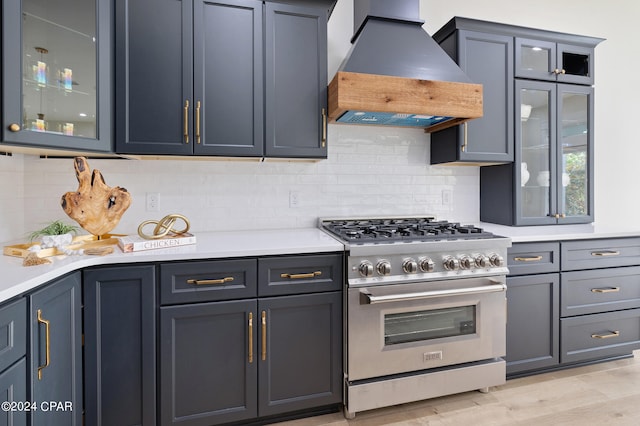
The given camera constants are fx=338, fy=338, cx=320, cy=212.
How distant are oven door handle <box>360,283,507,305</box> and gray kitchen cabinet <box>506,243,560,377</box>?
9.9 inches

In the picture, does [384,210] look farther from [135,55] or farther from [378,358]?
[135,55]

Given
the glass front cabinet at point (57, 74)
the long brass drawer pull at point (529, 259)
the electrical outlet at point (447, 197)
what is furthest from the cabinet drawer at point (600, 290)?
the glass front cabinet at point (57, 74)

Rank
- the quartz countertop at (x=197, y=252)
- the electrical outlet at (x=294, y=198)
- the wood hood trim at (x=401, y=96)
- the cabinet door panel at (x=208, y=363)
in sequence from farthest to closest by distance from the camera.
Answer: the electrical outlet at (x=294, y=198), the wood hood trim at (x=401, y=96), the cabinet door panel at (x=208, y=363), the quartz countertop at (x=197, y=252)

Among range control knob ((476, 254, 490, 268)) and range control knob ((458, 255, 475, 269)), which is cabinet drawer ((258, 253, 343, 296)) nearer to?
range control knob ((458, 255, 475, 269))

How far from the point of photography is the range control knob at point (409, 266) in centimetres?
183

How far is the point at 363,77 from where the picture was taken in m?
1.97

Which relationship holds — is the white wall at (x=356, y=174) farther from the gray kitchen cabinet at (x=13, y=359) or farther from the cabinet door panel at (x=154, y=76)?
the gray kitchen cabinet at (x=13, y=359)

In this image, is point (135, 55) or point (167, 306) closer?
point (167, 306)

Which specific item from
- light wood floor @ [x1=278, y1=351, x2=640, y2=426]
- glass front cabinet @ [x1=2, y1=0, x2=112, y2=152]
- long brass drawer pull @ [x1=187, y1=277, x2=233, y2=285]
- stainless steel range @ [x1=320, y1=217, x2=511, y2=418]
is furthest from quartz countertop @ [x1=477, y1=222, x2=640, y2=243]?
glass front cabinet @ [x1=2, y1=0, x2=112, y2=152]

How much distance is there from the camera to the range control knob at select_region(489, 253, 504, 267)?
78.3 inches

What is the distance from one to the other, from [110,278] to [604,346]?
3.10 m

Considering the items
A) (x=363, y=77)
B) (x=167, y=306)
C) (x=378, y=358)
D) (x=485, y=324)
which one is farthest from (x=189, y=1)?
(x=485, y=324)

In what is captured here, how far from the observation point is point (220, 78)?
6.40 feet

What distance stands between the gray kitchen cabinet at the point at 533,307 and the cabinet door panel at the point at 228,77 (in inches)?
70.9
